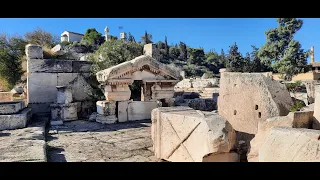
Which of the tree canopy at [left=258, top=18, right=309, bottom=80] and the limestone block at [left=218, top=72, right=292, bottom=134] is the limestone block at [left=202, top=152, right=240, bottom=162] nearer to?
the limestone block at [left=218, top=72, right=292, bottom=134]

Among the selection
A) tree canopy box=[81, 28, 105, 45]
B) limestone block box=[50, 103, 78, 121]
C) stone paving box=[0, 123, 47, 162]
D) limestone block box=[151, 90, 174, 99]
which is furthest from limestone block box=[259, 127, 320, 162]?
tree canopy box=[81, 28, 105, 45]

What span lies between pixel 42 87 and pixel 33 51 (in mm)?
1051

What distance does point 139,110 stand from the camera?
8250 mm

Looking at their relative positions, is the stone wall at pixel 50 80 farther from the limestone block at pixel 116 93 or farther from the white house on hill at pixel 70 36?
the white house on hill at pixel 70 36

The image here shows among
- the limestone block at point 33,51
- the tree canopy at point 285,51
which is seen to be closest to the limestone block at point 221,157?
the limestone block at point 33,51

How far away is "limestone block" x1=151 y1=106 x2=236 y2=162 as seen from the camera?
10.9ft

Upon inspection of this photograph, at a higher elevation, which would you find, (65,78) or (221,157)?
(65,78)

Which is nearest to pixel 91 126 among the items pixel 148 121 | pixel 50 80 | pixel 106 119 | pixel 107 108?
pixel 106 119

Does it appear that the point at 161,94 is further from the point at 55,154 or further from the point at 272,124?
the point at 272,124

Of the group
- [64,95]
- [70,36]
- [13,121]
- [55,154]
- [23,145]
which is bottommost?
[55,154]

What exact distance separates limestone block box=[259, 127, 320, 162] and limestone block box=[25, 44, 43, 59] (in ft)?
23.8
